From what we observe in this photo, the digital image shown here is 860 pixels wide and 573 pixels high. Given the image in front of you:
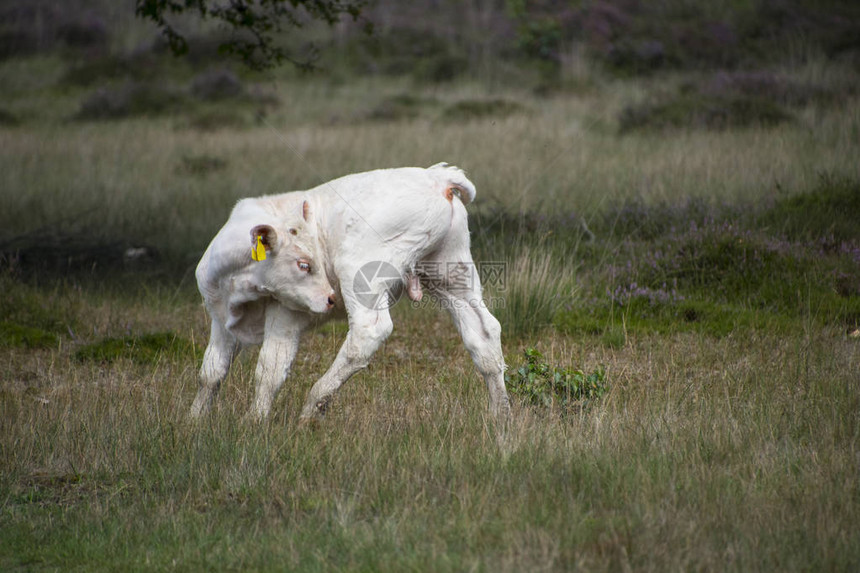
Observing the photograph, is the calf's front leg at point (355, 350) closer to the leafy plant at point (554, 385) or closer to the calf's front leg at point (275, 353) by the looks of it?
the calf's front leg at point (275, 353)

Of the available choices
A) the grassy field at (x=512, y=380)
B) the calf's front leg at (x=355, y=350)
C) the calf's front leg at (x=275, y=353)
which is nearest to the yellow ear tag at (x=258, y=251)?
the calf's front leg at (x=275, y=353)

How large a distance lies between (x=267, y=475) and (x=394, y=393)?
1.80 m

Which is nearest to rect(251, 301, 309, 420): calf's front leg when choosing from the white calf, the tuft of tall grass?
the white calf

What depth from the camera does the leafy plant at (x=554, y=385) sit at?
600 cm

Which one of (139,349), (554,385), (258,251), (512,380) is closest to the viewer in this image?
(258,251)

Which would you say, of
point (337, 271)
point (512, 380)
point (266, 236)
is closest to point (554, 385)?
point (512, 380)

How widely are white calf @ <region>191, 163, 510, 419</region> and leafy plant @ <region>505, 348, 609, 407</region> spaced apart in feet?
1.22

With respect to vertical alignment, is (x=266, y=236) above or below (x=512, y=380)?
above

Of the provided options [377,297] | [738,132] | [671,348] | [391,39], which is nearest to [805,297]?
[671,348]

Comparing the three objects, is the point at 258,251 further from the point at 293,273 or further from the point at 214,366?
the point at 214,366

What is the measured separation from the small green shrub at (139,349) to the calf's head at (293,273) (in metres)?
2.56

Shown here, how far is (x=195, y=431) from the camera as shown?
5363 millimetres

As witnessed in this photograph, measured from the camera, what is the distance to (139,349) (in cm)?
776

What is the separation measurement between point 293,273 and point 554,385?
2.03 meters
